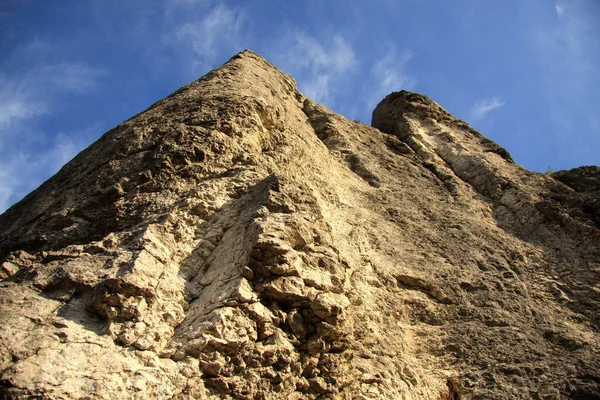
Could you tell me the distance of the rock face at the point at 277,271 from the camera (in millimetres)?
5188

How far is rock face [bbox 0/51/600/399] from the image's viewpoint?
519 cm

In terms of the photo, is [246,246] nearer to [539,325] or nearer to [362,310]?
[362,310]

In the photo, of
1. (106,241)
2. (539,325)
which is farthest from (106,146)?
(539,325)

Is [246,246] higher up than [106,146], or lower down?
lower down

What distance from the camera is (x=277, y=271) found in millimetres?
5996

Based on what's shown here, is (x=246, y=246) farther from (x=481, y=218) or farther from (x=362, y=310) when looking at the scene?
(x=481, y=218)

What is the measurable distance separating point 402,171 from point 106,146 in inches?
274

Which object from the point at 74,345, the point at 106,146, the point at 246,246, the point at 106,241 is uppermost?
the point at 106,146

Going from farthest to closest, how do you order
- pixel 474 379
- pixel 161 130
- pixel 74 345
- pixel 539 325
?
1. pixel 161 130
2. pixel 539 325
3. pixel 474 379
4. pixel 74 345

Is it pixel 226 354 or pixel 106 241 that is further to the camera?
pixel 106 241

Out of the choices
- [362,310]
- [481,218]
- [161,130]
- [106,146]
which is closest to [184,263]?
[362,310]

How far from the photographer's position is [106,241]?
658 centimetres

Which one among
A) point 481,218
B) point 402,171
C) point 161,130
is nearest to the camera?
point 161,130

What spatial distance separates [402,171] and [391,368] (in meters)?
7.02
